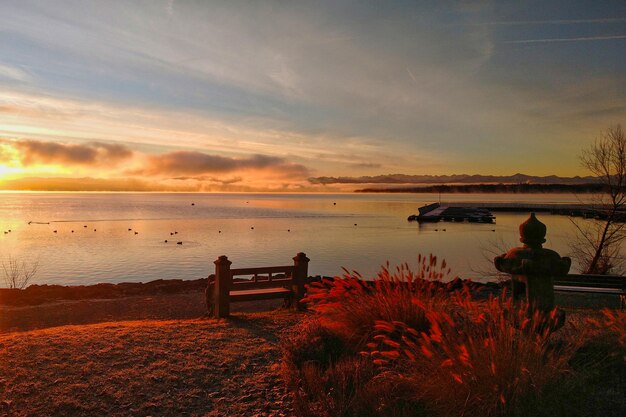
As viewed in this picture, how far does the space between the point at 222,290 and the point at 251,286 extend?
43.3 inches

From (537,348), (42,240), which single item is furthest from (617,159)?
(42,240)

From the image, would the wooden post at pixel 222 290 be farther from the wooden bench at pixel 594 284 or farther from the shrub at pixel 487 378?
the wooden bench at pixel 594 284

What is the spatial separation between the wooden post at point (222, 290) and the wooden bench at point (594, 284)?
980 cm

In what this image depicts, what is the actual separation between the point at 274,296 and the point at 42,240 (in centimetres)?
5559

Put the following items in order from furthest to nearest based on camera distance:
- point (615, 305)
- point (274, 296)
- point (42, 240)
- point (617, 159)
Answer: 1. point (42, 240)
2. point (617, 159)
3. point (615, 305)
4. point (274, 296)

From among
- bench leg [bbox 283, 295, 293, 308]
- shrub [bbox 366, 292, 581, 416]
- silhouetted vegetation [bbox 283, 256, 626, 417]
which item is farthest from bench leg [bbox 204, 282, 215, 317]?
shrub [bbox 366, 292, 581, 416]

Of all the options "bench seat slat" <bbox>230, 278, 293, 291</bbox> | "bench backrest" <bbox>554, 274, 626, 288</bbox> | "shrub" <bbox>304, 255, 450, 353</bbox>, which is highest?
"shrub" <bbox>304, 255, 450, 353</bbox>

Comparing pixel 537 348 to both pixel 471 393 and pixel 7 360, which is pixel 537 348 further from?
pixel 7 360

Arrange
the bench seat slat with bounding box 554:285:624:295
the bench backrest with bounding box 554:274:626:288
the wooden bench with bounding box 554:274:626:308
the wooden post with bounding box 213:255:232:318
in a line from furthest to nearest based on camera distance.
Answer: the bench backrest with bounding box 554:274:626:288, the wooden bench with bounding box 554:274:626:308, the bench seat slat with bounding box 554:285:624:295, the wooden post with bounding box 213:255:232:318

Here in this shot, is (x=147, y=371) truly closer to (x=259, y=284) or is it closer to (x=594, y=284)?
(x=259, y=284)

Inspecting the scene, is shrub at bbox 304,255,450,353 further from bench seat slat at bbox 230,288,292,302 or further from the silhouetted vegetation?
bench seat slat at bbox 230,288,292,302

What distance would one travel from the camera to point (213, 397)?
582cm

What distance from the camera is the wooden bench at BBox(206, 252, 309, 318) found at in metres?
11.0

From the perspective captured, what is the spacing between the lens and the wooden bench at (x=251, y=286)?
11.0 metres
